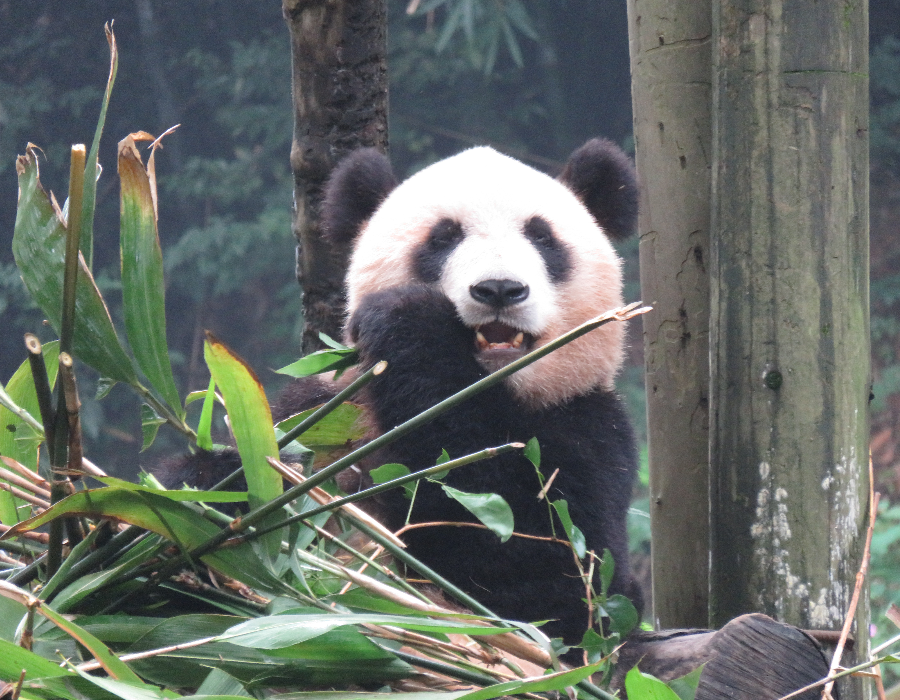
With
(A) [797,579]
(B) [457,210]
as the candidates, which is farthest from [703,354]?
(B) [457,210]

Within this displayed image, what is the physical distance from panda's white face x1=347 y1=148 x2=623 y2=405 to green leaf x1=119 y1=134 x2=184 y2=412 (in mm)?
491

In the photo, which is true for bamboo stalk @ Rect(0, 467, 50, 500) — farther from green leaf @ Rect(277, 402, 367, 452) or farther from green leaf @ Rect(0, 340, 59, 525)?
green leaf @ Rect(277, 402, 367, 452)

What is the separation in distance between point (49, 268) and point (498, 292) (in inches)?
25.6

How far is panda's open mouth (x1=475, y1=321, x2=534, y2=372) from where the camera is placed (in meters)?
1.42

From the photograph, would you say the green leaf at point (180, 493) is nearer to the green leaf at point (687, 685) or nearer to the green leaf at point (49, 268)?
the green leaf at point (49, 268)

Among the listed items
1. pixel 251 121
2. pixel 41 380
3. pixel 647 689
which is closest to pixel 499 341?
pixel 647 689

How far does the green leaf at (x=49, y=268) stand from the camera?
974mm

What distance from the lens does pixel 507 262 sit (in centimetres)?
142

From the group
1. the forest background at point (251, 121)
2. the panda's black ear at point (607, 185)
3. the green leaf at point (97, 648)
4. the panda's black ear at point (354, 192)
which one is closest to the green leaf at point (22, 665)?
the green leaf at point (97, 648)

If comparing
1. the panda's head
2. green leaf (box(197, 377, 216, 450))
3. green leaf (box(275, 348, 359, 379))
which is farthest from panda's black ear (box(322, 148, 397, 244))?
green leaf (box(197, 377, 216, 450))

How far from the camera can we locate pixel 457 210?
1.55 m

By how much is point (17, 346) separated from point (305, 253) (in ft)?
18.2

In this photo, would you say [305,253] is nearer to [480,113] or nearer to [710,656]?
[710,656]

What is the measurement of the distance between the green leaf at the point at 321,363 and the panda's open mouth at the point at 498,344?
0.68 feet
